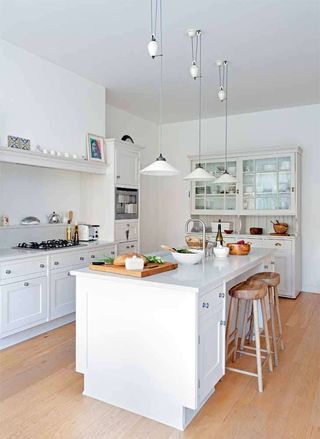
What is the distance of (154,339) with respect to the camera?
2.10 m

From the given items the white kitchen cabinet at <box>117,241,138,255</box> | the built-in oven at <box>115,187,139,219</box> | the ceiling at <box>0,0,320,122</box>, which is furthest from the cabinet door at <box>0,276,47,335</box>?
→ the ceiling at <box>0,0,320,122</box>

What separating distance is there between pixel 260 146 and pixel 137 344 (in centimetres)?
428

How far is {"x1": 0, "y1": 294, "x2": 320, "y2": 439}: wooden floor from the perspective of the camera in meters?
2.00

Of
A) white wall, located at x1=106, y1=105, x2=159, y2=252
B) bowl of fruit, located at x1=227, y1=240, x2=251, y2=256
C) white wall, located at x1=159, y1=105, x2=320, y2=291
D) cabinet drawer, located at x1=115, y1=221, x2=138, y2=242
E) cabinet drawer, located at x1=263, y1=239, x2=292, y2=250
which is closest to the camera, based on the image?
bowl of fruit, located at x1=227, y1=240, x2=251, y2=256

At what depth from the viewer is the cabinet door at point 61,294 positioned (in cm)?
354

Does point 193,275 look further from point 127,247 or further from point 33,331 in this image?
point 127,247

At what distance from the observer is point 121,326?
2219 mm

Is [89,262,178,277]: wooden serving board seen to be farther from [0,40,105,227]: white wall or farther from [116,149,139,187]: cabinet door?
[116,149,139,187]: cabinet door

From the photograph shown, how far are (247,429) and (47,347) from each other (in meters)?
1.92

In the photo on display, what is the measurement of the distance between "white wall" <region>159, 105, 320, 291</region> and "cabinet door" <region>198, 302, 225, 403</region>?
11.4 feet

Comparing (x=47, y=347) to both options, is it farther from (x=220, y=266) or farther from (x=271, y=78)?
(x=271, y=78)

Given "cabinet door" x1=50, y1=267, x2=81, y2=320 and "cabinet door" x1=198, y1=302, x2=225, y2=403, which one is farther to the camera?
"cabinet door" x1=50, y1=267, x2=81, y2=320

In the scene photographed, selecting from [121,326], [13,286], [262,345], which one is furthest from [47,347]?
[262,345]

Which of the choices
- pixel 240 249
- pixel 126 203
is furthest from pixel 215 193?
pixel 240 249
